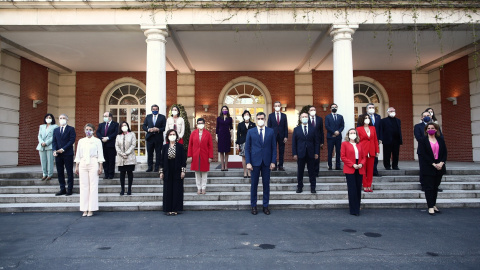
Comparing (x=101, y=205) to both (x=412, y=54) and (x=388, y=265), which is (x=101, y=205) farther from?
(x=412, y=54)

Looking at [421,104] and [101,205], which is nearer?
[101,205]

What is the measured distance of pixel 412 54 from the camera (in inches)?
476

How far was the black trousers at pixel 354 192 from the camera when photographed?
587cm

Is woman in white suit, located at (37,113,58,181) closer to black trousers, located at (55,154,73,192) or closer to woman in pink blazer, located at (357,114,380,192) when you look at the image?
black trousers, located at (55,154,73,192)

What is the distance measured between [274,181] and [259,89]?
721 centimetres

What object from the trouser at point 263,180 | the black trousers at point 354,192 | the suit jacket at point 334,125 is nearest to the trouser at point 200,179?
the trouser at point 263,180

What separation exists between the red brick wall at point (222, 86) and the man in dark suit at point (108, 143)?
620 cm

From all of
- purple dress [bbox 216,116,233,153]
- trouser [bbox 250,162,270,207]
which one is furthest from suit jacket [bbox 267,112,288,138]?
trouser [bbox 250,162,270,207]

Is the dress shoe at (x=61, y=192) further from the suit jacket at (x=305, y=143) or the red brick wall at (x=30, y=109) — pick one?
the red brick wall at (x=30, y=109)

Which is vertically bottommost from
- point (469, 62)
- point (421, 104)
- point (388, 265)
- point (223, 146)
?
point (388, 265)

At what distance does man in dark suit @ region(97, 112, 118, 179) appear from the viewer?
309 inches

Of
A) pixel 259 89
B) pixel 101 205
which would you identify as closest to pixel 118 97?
pixel 259 89

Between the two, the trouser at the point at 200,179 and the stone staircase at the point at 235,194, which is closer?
the stone staircase at the point at 235,194

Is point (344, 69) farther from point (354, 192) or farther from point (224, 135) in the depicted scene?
point (354, 192)
